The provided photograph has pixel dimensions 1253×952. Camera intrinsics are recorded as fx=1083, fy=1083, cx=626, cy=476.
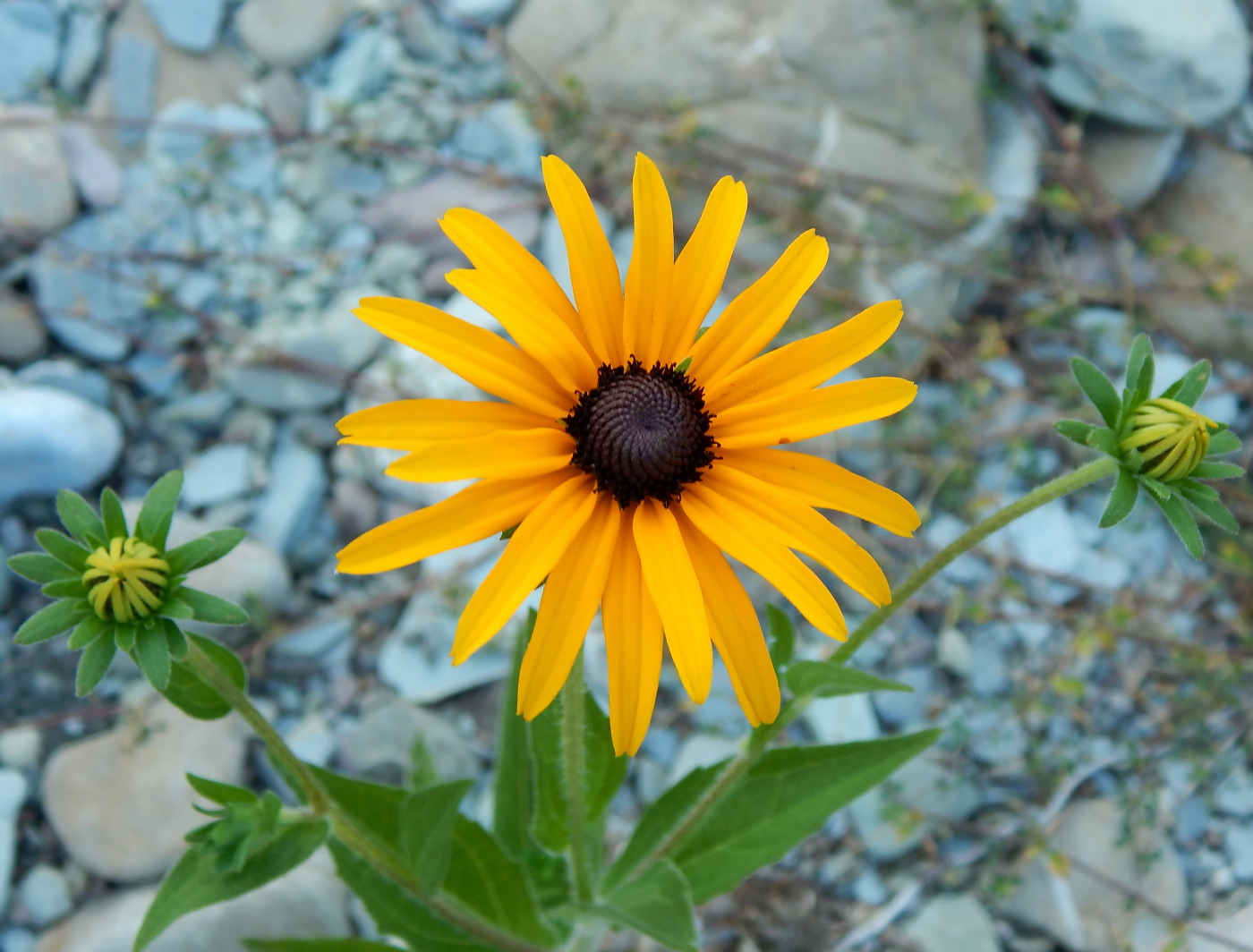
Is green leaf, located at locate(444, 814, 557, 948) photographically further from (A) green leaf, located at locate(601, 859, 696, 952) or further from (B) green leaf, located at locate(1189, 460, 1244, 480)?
(B) green leaf, located at locate(1189, 460, 1244, 480)

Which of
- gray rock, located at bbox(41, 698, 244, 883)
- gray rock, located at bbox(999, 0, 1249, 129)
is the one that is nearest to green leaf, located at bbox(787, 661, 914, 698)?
gray rock, located at bbox(41, 698, 244, 883)

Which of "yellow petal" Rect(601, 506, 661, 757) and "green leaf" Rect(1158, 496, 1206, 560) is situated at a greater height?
"green leaf" Rect(1158, 496, 1206, 560)

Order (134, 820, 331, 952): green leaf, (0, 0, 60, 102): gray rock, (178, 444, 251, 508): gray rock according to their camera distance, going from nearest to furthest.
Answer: (134, 820, 331, 952): green leaf < (178, 444, 251, 508): gray rock < (0, 0, 60, 102): gray rock

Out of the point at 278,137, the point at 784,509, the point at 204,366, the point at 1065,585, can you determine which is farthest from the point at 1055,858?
the point at 278,137

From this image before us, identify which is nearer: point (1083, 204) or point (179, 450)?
point (179, 450)

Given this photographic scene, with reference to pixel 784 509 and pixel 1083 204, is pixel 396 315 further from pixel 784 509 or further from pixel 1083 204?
pixel 1083 204
